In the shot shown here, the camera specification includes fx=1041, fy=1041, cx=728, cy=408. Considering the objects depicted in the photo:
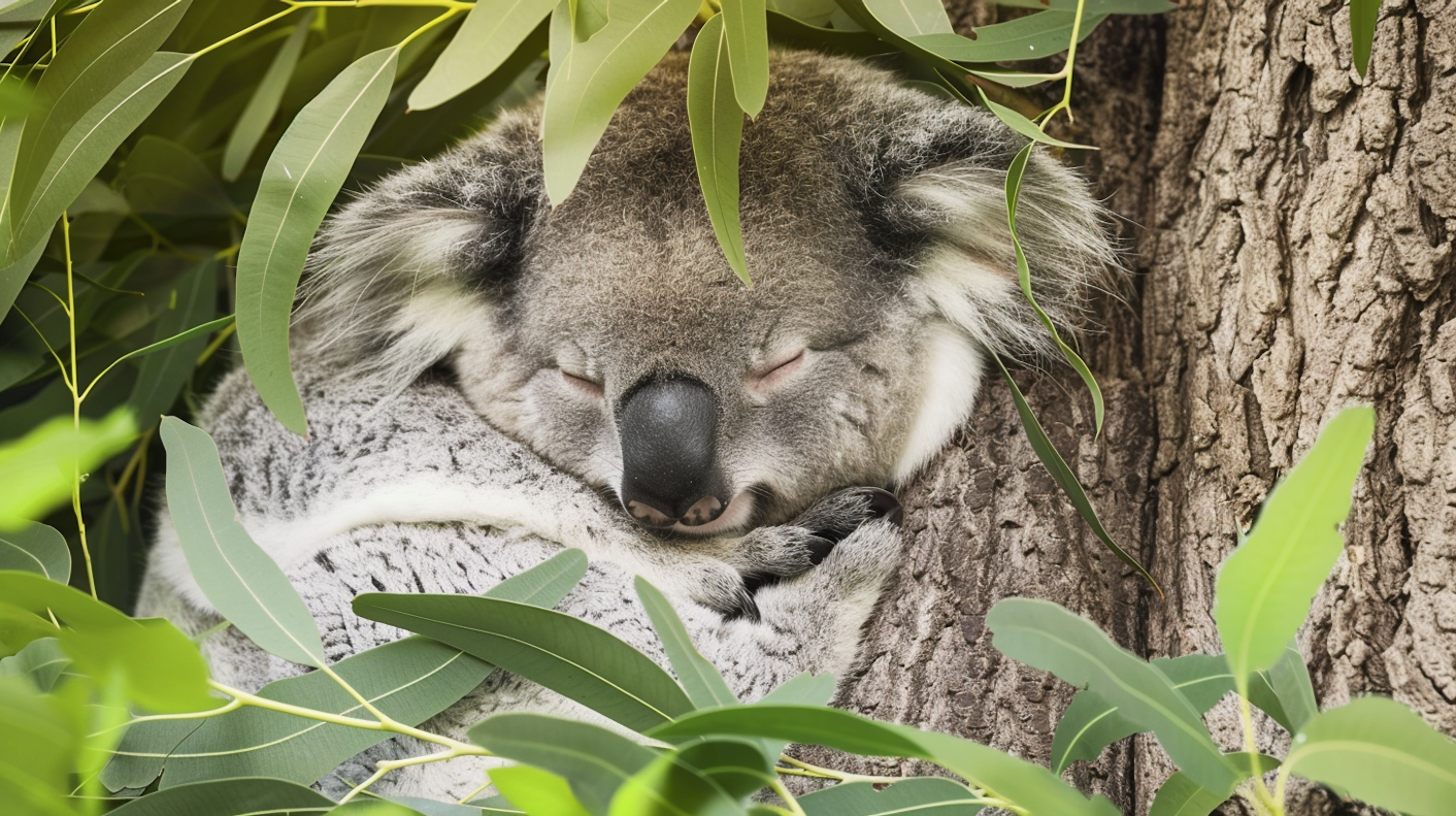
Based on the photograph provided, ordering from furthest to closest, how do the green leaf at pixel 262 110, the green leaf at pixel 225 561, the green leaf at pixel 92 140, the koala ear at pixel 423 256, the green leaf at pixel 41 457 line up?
the green leaf at pixel 262 110
the koala ear at pixel 423 256
the green leaf at pixel 92 140
the green leaf at pixel 225 561
the green leaf at pixel 41 457

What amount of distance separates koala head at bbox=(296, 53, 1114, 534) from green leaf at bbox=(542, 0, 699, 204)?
49 cm

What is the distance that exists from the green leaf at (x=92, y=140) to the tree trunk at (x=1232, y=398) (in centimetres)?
142

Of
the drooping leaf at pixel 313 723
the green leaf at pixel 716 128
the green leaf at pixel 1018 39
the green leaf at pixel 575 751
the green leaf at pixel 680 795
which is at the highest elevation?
the green leaf at pixel 1018 39

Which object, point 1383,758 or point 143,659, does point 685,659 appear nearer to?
point 143,659

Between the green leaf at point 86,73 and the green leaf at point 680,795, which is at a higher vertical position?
the green leaf at point 86,73

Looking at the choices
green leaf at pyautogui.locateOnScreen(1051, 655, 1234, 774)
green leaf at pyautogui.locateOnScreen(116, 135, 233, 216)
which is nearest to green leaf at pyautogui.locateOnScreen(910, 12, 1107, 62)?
green leaf at pyautogui.locateOnScreen(1051, 655, 1234, 774)

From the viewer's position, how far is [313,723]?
1354 mm

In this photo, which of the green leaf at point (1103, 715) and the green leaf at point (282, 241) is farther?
the green leaf at point (282, 241)

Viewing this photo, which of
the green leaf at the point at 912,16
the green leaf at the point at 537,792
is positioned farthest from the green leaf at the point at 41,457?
the green leaf at the point at 912,16

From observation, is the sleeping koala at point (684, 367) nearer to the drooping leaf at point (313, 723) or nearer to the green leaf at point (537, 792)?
the drooping leaf at point (313, 723)

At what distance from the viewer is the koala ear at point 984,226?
1813 millimetres

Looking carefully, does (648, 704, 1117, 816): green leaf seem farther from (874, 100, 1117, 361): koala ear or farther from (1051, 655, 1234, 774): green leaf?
(874, 100, 1117, 361): koala ear

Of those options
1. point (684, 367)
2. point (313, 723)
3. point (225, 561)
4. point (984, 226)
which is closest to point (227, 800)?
point (313, 723)

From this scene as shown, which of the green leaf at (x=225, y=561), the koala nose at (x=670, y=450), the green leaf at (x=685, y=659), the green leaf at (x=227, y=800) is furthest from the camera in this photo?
the koala nose at (x=670, y=450)
